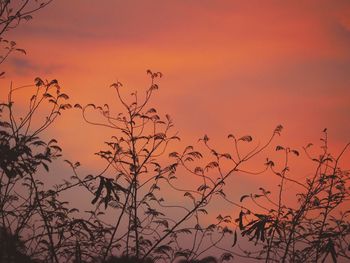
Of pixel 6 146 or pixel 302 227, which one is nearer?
pixel 6 146

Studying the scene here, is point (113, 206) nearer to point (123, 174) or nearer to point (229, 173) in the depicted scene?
point (123, 174)

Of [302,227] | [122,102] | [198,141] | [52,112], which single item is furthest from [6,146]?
[302,227]

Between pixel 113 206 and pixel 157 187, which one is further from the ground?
pixel 157 187

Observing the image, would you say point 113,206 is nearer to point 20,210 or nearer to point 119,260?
point 119,260

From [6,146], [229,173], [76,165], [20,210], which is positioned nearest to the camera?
[6,146]

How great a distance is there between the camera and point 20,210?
28.9 ft

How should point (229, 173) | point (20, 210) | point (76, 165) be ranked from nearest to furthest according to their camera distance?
point (20, 210) < point (229, 173) < point (76, 165)

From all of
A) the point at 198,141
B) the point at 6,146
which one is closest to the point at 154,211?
the point at 198,141

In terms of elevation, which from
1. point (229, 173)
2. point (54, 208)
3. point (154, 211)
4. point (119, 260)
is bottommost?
point (119, 260)

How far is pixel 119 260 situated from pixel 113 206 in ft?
3.77

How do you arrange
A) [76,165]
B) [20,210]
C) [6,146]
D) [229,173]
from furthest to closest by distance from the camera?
[76,165], [229,173], [20,210], [6,146]

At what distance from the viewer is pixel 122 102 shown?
1019 centimetres

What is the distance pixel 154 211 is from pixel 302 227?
3.31m

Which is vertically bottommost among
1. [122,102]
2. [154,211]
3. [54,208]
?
[54,208]
